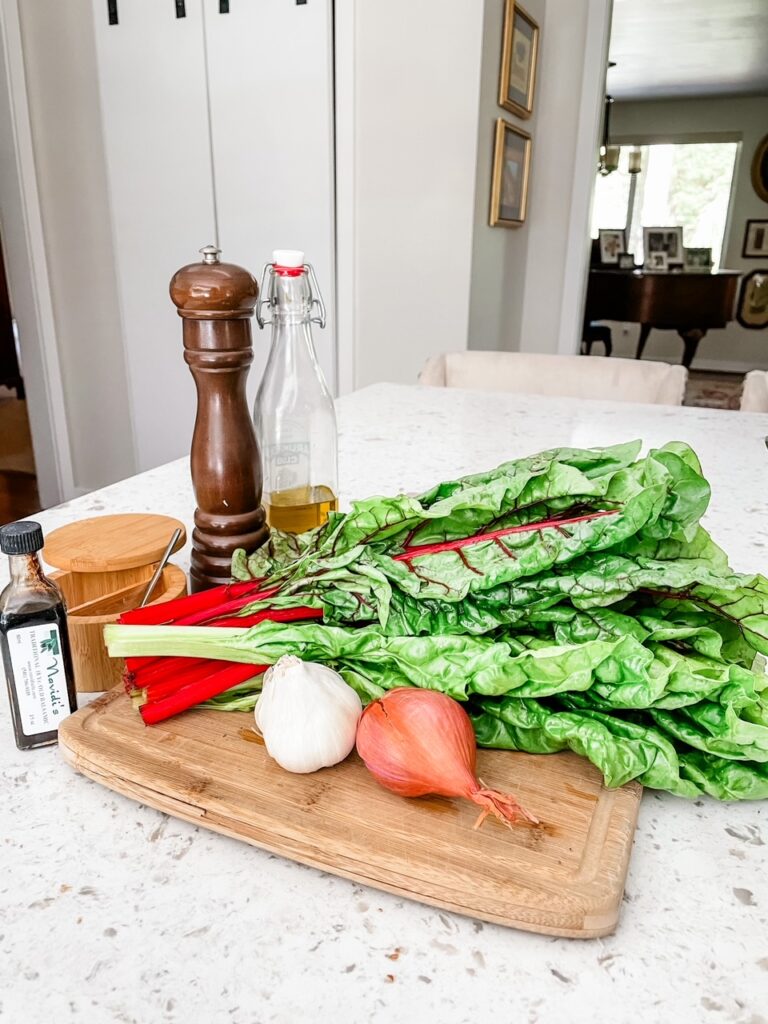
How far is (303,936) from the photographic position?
0.39 m

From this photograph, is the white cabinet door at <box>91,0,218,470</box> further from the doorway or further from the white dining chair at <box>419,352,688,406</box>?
the white dining chair at <box>419,352,688,406</box>

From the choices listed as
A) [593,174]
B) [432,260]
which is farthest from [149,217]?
[593,174]

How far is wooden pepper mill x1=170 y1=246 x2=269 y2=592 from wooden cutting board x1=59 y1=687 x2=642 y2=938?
188mm

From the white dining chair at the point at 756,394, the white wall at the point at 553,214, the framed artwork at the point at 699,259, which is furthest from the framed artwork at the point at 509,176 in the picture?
the framed artwork at the point at 699,259

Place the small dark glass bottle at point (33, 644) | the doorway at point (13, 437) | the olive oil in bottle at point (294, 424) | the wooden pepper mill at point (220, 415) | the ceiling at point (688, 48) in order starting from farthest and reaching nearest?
the ceiling at point (688, 48)
the doorway at point (13, 437)
the olive oil in bottle at point (294, 424)
the wooden pepper mill at point (220, 415)
the small dark glass bottle at point (33, 644)

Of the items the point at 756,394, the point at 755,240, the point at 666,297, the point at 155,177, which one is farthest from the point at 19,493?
the point at 755,240

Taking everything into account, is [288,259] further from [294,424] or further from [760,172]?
[760,172]

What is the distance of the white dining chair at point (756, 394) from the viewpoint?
5.59 feet

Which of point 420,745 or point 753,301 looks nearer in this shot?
point 420,745

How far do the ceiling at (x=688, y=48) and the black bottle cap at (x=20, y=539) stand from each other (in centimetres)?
530

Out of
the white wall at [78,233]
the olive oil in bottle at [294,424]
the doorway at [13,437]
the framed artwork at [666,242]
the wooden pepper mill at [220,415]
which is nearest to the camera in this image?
the wooden pepper mill at [220,415]

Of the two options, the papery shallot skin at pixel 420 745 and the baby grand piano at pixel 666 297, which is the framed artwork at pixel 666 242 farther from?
the papery shallot skin at pixel 420 745

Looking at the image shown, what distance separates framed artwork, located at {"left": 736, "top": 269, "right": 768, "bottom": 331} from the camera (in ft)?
26.1

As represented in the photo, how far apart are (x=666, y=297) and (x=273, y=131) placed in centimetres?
357
